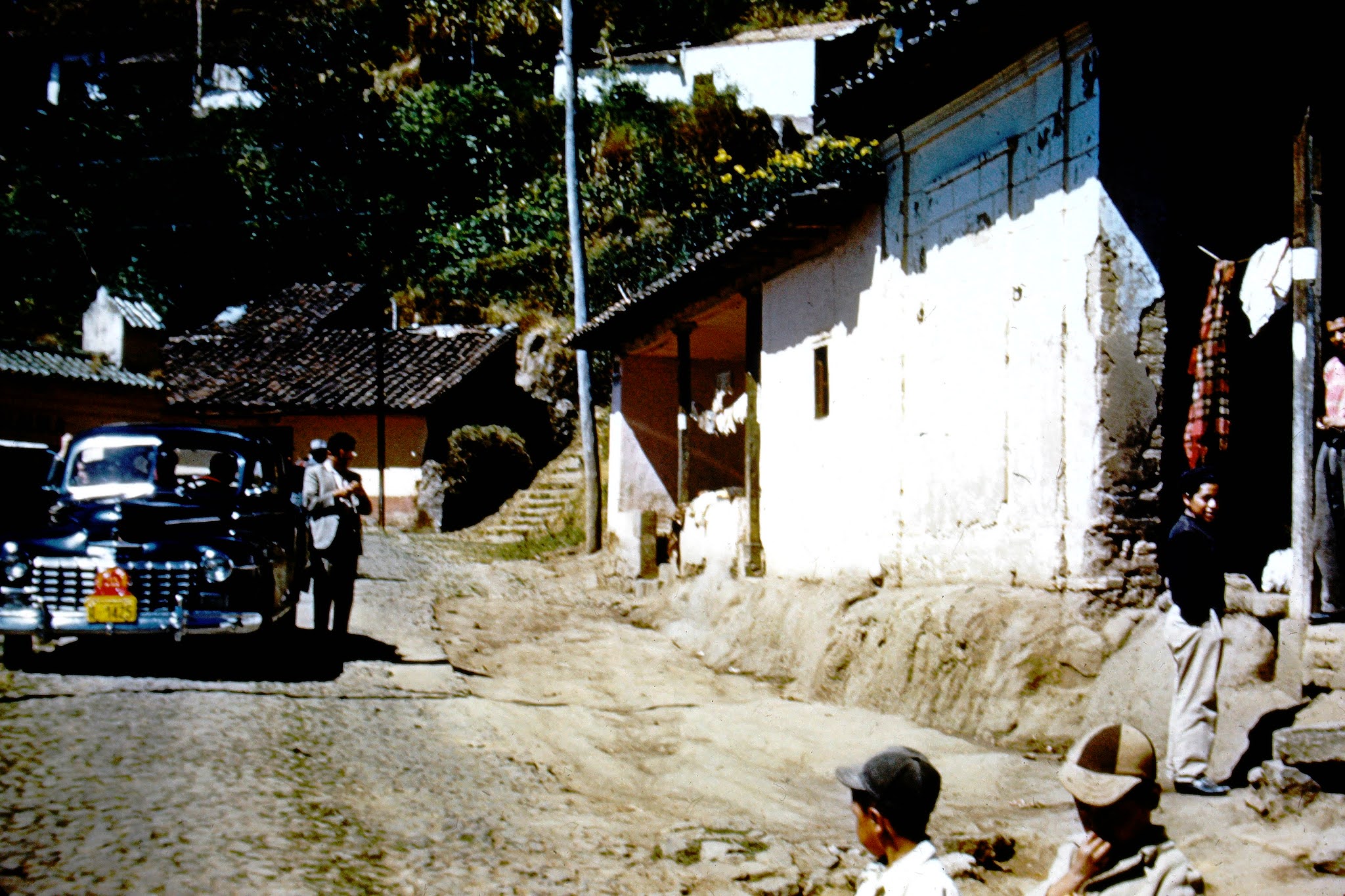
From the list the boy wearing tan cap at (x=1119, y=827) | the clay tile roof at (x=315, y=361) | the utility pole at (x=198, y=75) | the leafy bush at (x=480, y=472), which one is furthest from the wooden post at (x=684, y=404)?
the utility pole at (x=198, y=75)

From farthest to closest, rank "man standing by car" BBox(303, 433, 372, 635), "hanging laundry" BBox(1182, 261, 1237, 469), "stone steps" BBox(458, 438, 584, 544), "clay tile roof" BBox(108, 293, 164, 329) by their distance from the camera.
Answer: "clay tile roof" BBox(108, 293, 164, 329) < "stone steps" BBox(458, 438, 584, 544) < "man standing by car" BBox(303, 433, 372, 635) < "hanging laundry" BBox(1182, 261, 1237, 469)

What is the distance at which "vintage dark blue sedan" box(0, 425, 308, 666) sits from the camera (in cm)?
774

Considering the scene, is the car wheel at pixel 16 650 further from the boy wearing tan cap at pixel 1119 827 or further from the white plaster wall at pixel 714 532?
the white plaster wall at pixel 714 532

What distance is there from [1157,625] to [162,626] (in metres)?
6.60

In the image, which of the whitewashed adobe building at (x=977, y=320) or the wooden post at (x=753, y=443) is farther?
the wooden post at (x=753, y=443)

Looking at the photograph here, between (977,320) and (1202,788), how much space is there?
424 cm

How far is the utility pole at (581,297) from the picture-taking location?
63.5 feet

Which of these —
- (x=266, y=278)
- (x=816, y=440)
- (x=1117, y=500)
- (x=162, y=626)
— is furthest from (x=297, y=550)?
(x=266, y=278)

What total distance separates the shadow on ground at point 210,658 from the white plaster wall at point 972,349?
4706mm

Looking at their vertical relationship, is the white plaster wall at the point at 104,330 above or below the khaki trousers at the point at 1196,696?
above

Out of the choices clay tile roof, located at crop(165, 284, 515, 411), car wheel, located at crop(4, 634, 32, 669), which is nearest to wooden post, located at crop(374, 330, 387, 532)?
clay tile roof, located at crop(165, 284, 515, 411)

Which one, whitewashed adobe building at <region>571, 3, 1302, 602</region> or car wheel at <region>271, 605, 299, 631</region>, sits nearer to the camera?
whitewashed adobe building at <region>571, 3, 1302, 602</region>

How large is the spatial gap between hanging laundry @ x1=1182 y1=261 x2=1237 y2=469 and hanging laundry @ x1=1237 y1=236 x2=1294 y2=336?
0.18 meters

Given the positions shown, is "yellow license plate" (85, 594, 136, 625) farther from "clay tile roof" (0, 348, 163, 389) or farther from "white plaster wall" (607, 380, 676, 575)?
"clay tile roof" (0, 348, 163, 389)
